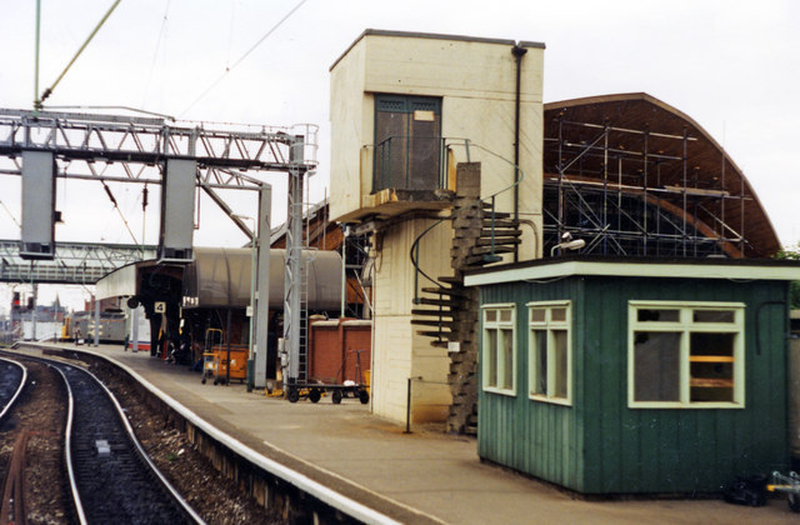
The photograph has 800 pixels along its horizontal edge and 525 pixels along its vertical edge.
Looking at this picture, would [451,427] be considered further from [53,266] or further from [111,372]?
[53,266]

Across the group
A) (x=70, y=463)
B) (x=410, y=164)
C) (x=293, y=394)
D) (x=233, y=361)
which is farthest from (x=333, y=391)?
(x=233, y=361)

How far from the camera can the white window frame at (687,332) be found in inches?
441

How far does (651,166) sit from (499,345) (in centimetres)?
2786

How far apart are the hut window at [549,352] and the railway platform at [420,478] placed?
1.23m

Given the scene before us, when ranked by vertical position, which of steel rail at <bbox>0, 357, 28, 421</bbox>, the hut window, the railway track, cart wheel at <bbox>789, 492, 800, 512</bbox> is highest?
the hut window

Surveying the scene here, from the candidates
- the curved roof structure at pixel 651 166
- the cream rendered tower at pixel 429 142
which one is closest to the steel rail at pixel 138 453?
the cream rendered tower at pixel 429 142

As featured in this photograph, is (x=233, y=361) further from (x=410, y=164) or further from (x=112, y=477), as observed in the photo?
(x=112, y=477)

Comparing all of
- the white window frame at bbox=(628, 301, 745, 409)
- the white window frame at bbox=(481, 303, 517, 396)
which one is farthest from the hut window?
the white window frame at bbox=(628, 301, 745, 409)

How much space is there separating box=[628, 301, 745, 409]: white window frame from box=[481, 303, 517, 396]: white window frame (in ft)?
6.86

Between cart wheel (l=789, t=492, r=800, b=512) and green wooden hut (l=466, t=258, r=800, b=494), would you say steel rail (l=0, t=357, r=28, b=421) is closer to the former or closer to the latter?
green wooden hut (l=466, t=258, r=800, b=494)

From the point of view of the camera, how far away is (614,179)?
4019cm

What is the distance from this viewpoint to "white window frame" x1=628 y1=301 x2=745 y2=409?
11.2m

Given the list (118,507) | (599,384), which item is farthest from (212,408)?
(599,384)

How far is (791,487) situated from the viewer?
10.5 m
